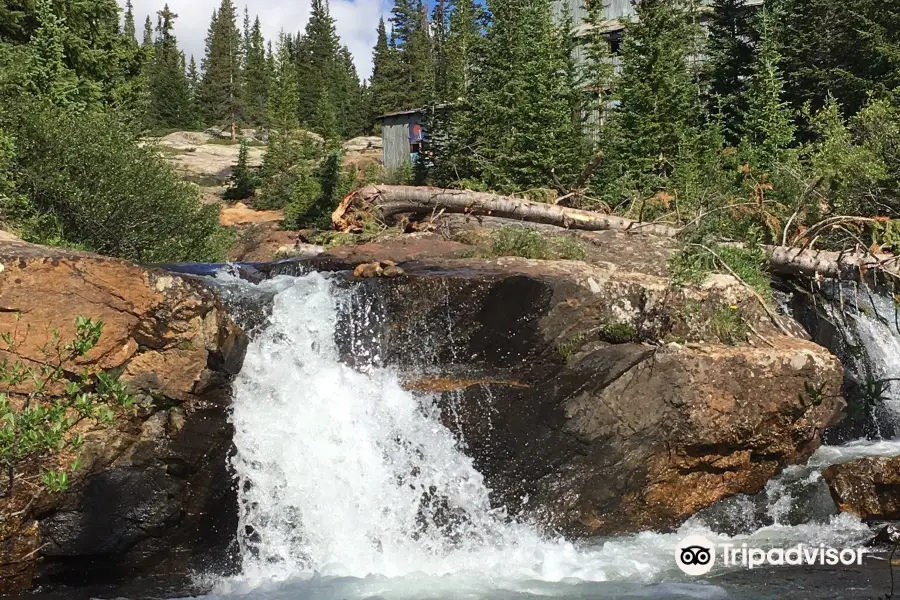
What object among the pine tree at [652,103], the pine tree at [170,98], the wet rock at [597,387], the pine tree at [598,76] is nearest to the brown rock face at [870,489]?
the wet rock at [597,387]

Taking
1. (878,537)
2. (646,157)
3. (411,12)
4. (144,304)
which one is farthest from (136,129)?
(411,12)

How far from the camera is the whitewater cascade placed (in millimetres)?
7141

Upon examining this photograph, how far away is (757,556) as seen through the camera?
729 centimetres

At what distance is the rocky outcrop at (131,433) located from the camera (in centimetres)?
663

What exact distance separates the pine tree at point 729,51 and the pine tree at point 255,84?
137ft

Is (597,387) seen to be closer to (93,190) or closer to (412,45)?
(93,190)

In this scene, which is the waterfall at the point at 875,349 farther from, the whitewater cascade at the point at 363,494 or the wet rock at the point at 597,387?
the whitewater cascade at the point at 363,494

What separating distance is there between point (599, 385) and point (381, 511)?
8.20 ft

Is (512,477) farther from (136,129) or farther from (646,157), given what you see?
(136,129)

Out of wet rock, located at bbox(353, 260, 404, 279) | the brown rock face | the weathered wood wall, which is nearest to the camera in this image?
the brown rock face

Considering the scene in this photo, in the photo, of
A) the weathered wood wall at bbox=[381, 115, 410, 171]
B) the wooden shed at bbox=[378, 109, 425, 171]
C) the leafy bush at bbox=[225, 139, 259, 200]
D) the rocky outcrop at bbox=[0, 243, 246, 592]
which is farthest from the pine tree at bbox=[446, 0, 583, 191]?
the leafy bush at bbox=[225, 139, 259, 200]

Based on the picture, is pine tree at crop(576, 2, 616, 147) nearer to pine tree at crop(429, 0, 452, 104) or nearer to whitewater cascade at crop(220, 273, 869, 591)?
pine tree at crop(429, 0, 452, 104)

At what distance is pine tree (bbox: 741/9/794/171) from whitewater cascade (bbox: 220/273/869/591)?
42.3 feet

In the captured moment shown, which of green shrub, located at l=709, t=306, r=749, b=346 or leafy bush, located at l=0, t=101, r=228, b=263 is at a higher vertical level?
leafy bush, located at l=0, t=101, r=228, b=263
